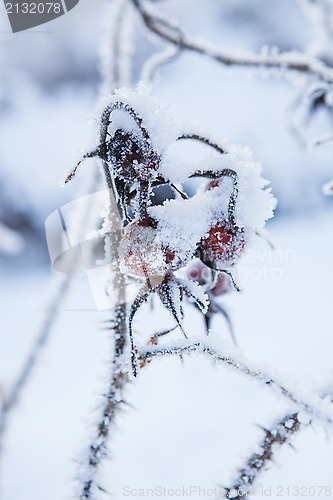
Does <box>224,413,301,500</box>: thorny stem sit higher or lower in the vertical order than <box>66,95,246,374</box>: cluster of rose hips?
lower

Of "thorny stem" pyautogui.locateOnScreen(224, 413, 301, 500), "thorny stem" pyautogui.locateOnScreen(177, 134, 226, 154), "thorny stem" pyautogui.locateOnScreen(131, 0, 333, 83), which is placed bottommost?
"thorny stem" pyautogui.locateOnScreen(224, 413, 301, 500)

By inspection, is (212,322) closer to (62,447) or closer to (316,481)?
(316,481)

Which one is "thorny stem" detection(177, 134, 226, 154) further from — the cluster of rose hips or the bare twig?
the bare twig


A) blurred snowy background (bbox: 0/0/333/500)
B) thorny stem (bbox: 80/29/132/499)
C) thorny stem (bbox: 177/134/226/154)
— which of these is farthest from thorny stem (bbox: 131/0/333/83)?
thorny stem (bbox: 80/29/132/499)

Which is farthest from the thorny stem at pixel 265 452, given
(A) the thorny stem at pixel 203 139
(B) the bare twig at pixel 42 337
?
(B) the bare twig at pixel 42 337

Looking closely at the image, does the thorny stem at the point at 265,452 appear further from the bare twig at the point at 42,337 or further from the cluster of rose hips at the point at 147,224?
the bare twig at the point at 42,337

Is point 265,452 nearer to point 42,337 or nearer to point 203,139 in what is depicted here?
point 203,139

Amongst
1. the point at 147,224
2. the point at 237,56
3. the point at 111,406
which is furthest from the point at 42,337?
the point at 237,56
